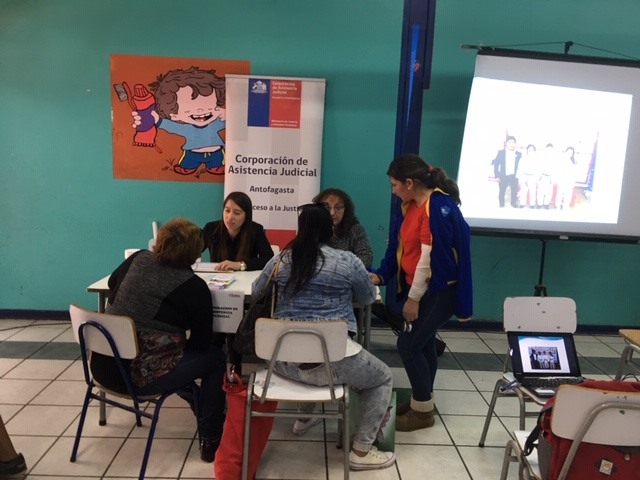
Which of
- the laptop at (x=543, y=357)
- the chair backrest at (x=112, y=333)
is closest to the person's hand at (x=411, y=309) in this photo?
the laptop at (x=543, y=357)

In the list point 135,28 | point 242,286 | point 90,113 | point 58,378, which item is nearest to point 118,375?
point 242,286

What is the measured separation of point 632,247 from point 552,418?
3.19m

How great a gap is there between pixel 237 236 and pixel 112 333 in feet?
4.09

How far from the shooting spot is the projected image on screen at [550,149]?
136 inches

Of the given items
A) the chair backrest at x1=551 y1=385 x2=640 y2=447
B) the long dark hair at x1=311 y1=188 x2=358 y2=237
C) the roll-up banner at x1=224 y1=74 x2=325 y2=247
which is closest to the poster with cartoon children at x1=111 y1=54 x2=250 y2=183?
the roll-up banner at x1=224 y1=74 x2=325 y2=247

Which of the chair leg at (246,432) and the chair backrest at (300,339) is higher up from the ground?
the chair backrest at (300,339)

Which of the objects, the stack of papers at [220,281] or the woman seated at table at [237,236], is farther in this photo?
the woman seated at table at [237,236]

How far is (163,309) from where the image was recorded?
79.9 inches

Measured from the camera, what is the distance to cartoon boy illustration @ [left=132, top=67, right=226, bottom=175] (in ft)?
12.4

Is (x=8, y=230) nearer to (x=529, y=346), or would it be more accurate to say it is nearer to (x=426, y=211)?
(x=426, y=211)

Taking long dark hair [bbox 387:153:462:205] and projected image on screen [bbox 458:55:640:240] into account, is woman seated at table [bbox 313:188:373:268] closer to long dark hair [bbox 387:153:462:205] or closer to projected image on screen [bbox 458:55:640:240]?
long dark hair [bbox 387:153:462:205]

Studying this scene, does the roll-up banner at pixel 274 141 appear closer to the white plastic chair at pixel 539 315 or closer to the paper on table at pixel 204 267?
the paper on table at pixel 204 267

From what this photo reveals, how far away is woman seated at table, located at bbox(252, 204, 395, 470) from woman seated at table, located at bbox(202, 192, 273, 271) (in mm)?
934

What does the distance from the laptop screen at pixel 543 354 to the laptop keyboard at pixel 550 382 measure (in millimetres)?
42
